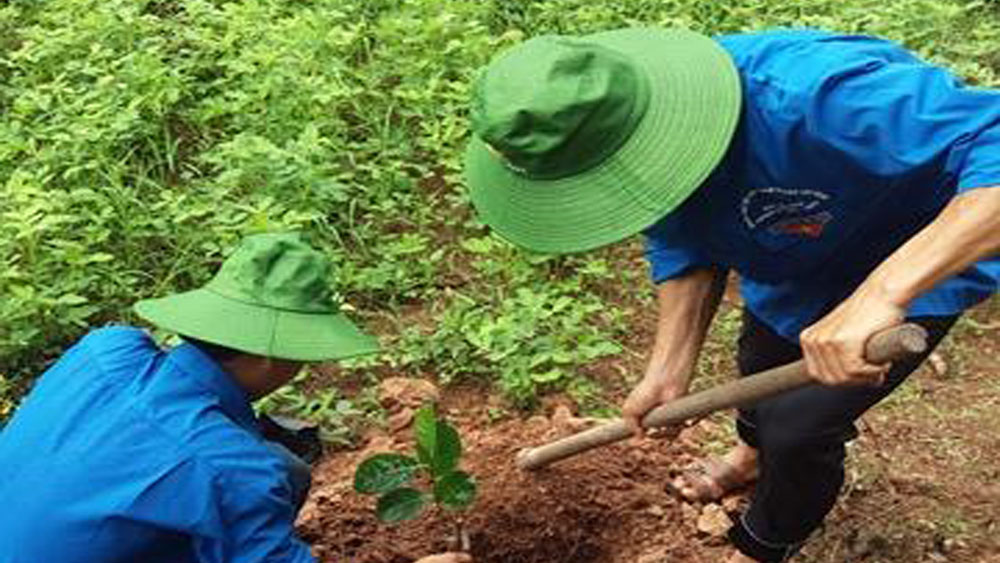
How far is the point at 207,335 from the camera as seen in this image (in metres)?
2.08

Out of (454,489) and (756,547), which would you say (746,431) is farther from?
(454,489)

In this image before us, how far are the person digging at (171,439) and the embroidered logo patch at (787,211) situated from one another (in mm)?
765

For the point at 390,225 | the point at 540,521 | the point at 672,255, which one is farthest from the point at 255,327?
the point at 390,225

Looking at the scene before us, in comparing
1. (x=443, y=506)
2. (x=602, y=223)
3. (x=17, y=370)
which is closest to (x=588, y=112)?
(x=602, y=223)

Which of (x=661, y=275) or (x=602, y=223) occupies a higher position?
(x=602, y=223)

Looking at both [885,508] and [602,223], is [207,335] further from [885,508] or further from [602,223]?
[885,508]

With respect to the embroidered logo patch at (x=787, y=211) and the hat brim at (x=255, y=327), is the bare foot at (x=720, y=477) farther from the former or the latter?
the hat brim at (x=255, y=327)

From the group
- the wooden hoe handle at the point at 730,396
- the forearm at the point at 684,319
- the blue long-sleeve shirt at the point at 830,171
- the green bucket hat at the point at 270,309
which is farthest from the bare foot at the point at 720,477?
the green bucket hat at the point at 270,309

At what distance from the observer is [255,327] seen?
2.12m

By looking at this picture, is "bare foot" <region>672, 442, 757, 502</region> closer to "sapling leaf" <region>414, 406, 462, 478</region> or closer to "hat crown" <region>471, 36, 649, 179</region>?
"sapling leaf" <region>414, 406, 462, 478</region>

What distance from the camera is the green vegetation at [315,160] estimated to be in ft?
12.0

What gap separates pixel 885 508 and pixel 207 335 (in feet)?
6.12

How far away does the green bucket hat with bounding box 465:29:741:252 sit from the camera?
5.90 feet

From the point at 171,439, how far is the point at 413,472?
92 cm
